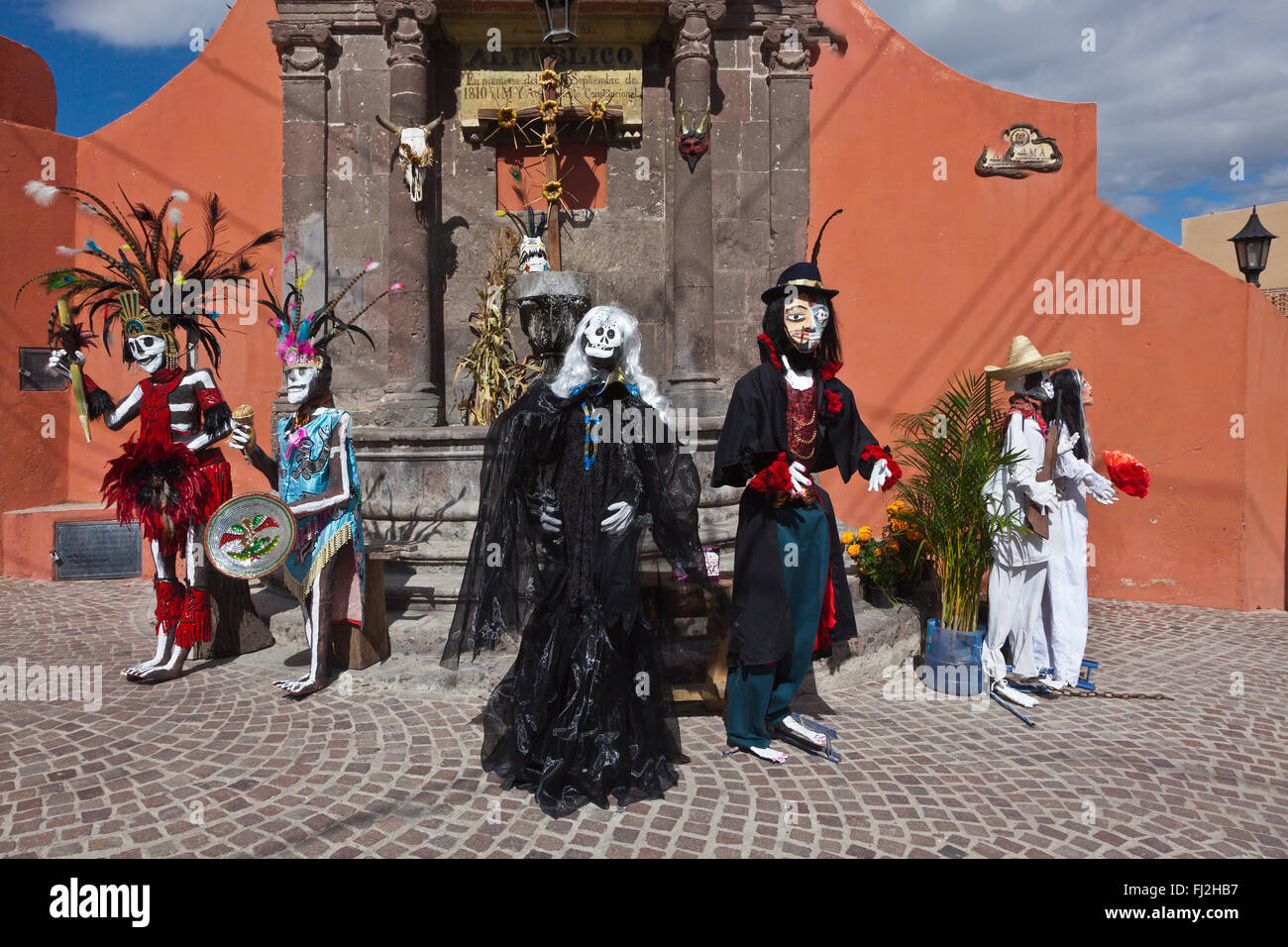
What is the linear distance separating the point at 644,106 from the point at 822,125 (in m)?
1.94

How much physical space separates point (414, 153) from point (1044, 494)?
246 inches

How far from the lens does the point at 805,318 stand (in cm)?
371

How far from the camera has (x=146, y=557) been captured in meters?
8.02

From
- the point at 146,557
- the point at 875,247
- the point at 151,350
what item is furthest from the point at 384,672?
the point at 875,247

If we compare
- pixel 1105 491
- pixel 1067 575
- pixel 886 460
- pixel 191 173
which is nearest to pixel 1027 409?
pixel 1105 491

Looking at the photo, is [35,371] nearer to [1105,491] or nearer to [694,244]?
[694,244]

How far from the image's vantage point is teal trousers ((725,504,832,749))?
372 cm

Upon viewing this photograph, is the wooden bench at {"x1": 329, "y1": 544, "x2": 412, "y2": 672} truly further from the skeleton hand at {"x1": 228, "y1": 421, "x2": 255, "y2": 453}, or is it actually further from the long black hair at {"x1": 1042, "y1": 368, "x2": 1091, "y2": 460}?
the long black hair at {"x1": 1042, "y1": 368, "x2": 1091, "y2": 460}

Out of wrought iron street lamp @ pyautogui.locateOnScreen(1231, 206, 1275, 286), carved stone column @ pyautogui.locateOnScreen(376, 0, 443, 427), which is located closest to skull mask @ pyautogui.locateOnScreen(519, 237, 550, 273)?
carved stone column @ pyautogui.locateOnScreen(376, 0, 443, 427)

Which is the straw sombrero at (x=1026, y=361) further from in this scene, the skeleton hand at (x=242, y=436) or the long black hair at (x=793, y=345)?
the skeleton hand at (x=242, y=436)

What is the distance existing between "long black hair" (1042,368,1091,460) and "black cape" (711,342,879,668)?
6.49 feet

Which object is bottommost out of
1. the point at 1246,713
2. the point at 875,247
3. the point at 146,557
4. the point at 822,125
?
the point at 1246,713
